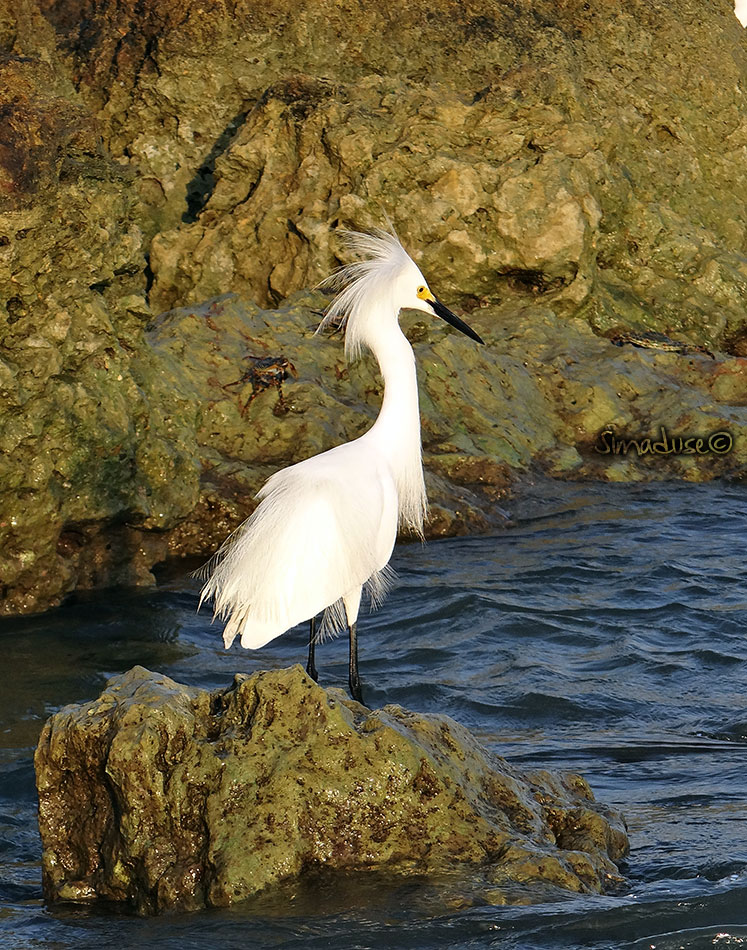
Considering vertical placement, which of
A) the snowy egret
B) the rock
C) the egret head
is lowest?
the rock

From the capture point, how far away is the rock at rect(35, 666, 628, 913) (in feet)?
11.3

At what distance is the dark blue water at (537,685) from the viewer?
328cm

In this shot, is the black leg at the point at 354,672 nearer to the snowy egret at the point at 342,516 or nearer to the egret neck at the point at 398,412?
the snowy egret at the point at 342,516

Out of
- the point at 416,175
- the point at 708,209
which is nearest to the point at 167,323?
the point at 416,175

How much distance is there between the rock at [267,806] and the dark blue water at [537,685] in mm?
95

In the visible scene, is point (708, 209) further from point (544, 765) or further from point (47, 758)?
point (47, 758)

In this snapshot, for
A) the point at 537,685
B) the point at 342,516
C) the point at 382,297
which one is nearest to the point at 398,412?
the point at 382,297

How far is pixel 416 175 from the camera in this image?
11.6 meters

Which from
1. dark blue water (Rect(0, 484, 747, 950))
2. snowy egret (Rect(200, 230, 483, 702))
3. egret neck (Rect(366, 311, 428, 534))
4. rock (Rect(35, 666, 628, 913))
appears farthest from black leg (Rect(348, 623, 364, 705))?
rock (Rect(35, 666, 628, 913))

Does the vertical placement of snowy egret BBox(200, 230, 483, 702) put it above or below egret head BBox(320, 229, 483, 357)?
below

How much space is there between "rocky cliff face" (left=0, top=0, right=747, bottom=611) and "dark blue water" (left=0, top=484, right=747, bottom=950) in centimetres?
60

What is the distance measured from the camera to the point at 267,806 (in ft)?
11.4

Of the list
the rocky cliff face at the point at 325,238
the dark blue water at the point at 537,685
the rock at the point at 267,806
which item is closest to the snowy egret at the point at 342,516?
the dark blue water at the point at 537,685

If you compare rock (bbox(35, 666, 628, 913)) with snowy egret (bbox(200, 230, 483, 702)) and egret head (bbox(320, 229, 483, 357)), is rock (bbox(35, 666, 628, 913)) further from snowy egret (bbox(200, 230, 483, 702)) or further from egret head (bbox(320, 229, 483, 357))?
egret head (bbox(320, 229, 483, 357))
